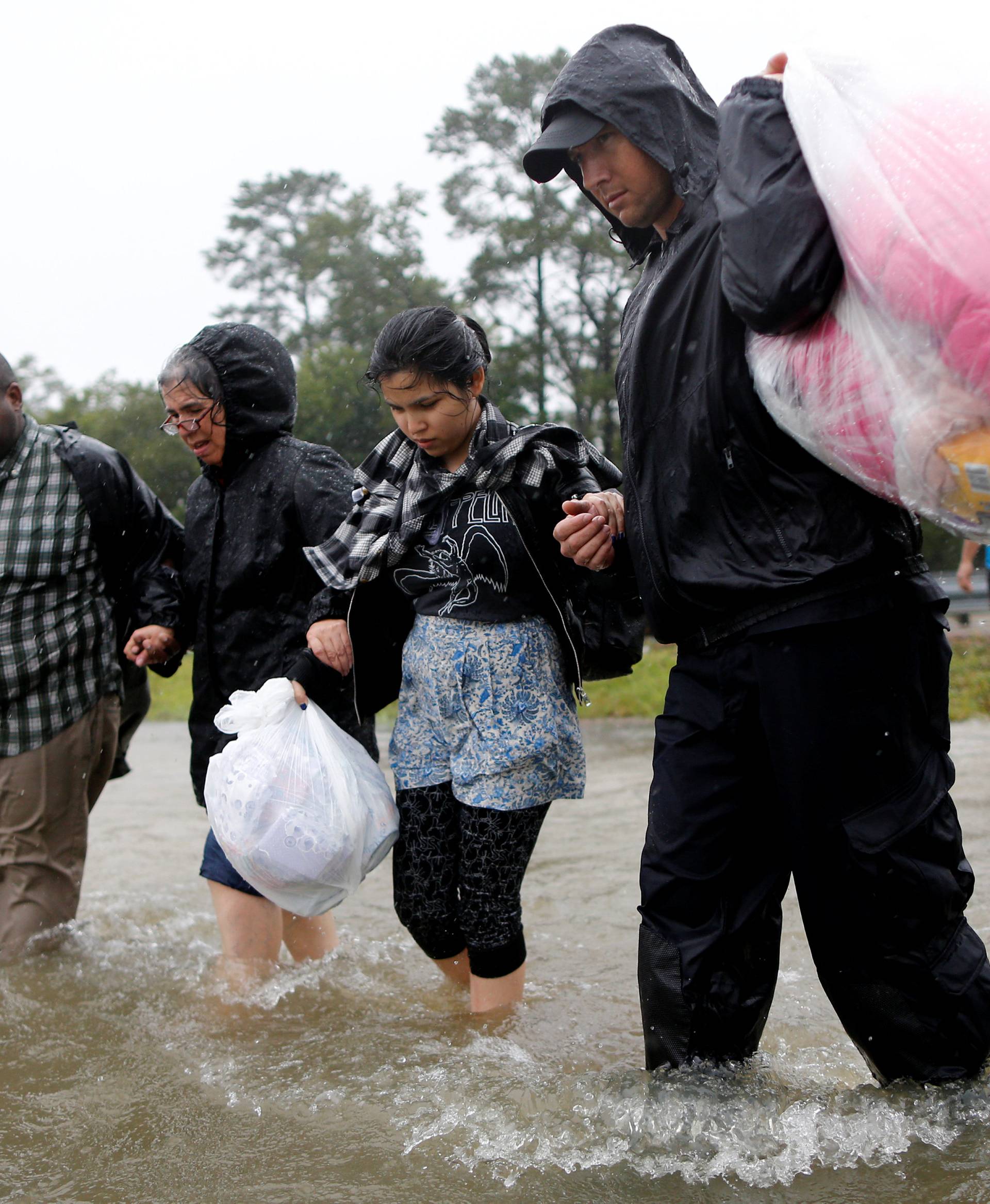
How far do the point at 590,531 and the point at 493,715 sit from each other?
60cm

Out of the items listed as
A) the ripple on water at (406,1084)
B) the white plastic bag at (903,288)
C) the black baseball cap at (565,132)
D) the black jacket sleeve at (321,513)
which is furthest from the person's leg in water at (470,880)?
the black baseball cap at (565,132)

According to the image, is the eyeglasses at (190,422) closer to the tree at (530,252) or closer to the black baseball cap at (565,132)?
the black baseball cap at (565,132)

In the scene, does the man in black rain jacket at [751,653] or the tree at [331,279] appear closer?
the man in black rain jacket at [751,653]

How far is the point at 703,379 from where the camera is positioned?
226 centimetres

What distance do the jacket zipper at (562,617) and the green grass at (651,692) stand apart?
4.98 meters

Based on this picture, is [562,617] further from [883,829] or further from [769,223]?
[769,223]

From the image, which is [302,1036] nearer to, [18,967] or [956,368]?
[18,967]

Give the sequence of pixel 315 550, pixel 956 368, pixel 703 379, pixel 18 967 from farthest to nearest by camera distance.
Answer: pixel 18 967
pixel 315 550
pixel 703 379
pixel 956 368

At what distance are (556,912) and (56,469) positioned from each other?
7.46 feet

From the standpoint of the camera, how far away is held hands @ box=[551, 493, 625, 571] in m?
2.56

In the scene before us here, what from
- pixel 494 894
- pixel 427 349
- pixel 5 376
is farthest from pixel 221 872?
pixel 5 376

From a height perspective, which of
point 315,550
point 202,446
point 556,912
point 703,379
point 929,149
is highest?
point 929,149

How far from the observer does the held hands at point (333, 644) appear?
312 centimetres

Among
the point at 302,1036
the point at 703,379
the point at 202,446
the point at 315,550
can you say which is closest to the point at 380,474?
the point at 315,550
